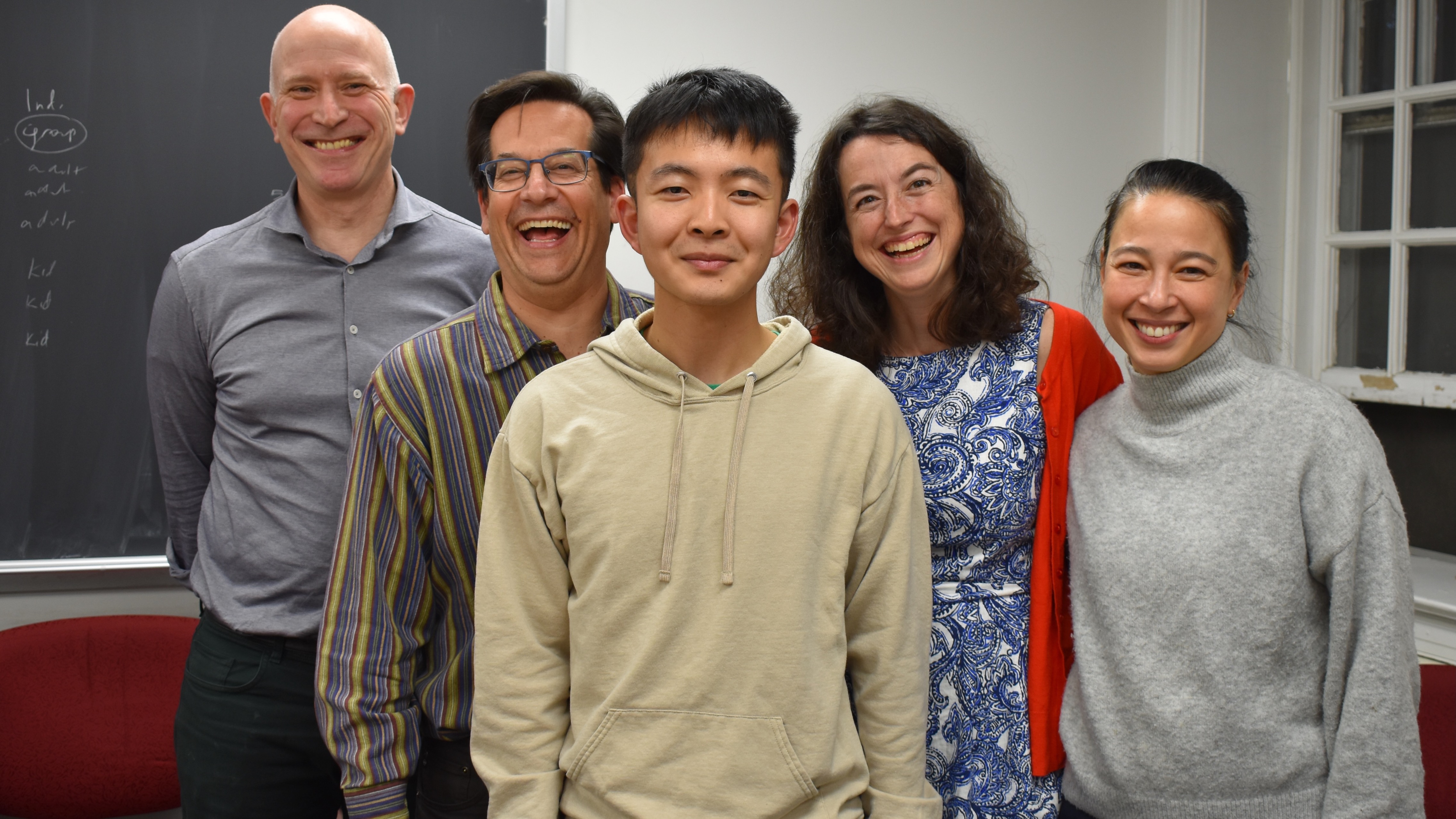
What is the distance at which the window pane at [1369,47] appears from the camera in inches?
110

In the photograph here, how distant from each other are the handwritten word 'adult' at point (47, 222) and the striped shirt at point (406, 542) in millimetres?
1247

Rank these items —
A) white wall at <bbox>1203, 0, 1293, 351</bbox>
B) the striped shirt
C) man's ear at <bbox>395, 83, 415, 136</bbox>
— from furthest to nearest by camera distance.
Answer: white wall at <bbox>1203, 0, 1293, 351</bbox>
man's ear at <bbox>395, 83, 415, 136</bbox>
the striped shirt

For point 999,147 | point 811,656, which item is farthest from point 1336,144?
point 811,656

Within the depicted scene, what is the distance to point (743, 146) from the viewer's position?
115cm

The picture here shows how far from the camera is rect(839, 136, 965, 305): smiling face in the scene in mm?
1505

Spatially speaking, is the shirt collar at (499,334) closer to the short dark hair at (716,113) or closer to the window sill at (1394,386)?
the short dark hair at (716,113)

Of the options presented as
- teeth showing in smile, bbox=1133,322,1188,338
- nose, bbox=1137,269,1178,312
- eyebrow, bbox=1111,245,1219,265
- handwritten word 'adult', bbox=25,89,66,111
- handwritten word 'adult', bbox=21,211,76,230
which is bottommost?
teeth showing in smile, bbox=1133,322,1188,338

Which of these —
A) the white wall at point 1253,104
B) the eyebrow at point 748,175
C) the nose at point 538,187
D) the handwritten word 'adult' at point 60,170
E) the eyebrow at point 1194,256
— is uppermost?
the white wall at point 1253,104

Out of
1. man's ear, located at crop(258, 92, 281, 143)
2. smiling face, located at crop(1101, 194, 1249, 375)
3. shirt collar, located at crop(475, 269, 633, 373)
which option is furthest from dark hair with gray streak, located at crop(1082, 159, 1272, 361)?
man's ear, located at crop(258, 92, 281, 143)

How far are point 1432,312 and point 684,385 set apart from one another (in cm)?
261

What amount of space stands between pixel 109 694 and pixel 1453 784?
279 cm

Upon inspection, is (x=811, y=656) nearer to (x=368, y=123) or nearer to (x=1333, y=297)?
(x=368, y=123)

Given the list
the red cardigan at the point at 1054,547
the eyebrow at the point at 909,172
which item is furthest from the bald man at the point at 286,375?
the red cardigan at the point at 1054,547

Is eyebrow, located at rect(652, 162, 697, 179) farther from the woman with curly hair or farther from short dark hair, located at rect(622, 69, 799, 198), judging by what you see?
the woman with curly hair
